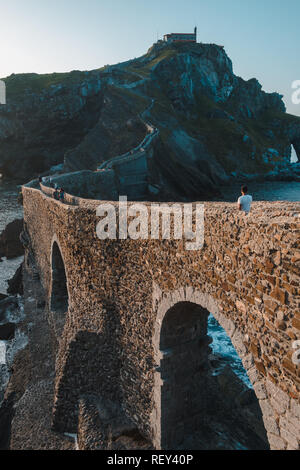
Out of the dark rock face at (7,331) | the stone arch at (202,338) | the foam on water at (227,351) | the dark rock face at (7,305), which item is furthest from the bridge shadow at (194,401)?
the dark rock face at (7,305)

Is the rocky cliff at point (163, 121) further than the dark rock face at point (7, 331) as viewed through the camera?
Yes

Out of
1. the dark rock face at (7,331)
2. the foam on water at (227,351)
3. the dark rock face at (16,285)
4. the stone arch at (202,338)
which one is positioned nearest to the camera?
the stone arch at (202,338)

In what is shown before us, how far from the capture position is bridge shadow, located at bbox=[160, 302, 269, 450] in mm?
9570

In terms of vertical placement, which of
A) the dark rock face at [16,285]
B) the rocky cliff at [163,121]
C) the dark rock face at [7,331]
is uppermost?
the rocky cliff at [163,121]

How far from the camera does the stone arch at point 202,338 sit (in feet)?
20.0

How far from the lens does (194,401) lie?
10492 mm

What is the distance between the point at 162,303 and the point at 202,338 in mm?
2223

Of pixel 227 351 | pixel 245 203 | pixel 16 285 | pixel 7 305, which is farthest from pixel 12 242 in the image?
pixel 245 203

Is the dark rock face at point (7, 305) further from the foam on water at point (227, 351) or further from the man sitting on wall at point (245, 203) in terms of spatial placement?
the man sitting on wall at point (245, 203)

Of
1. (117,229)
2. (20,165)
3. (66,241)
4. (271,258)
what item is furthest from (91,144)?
(271,258)

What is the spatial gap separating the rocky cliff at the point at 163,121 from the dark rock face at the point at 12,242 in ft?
45.4

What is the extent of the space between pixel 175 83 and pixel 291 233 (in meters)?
77.7

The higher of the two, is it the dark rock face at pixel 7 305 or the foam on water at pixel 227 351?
the dark rock face at pixel 7 305

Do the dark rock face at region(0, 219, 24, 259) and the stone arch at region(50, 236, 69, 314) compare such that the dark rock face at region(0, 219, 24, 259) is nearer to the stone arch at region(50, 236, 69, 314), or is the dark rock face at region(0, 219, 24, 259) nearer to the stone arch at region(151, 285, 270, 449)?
the stone arch at region(50, 236, 69, 314)
